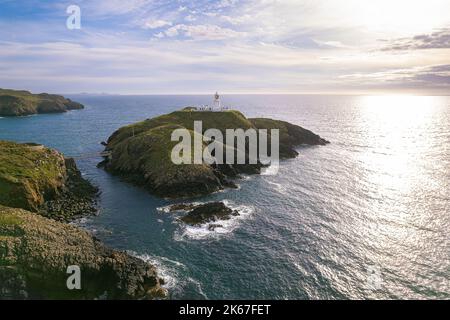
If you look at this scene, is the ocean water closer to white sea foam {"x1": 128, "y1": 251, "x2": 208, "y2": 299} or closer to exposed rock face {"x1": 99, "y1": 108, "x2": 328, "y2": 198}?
white sea foam {"x1": 128, "y1": 251, "x2": 208, "y2": 299}

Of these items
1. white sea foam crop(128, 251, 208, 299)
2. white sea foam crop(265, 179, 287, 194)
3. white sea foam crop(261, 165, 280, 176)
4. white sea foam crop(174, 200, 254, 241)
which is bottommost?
white sea foam crop(128, 251, 208, 299)

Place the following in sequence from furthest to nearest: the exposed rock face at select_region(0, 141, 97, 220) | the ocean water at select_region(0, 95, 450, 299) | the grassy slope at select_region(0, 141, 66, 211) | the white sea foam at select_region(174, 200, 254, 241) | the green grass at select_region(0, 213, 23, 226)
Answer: the exposed rock face at select_region(0, 141, 97, 220)
the grassy slope at select_region(0, 141, 66, 211)
the white sea foam at select_region(174, 200, 254, 241)
the green grass at select_region(0, 213, 23, 226)
the ocean water at select_region(0, 95, 450, 299)

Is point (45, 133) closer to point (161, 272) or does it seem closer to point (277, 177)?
point (277, 177)

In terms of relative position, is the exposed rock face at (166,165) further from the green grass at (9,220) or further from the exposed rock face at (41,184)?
the green grass at (9,220)

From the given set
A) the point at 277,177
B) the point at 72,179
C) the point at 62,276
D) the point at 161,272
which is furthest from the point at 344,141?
the point at 62,276

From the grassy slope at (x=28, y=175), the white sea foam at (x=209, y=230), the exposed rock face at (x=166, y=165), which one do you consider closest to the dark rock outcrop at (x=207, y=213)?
the white sea foam at (x=209, y=230)

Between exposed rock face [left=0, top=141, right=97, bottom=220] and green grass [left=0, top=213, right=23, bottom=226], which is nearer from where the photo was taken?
green grass [left=0, top=213, right=23, bottom=226]

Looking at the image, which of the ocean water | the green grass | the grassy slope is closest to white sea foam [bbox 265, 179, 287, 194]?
the ocean water
